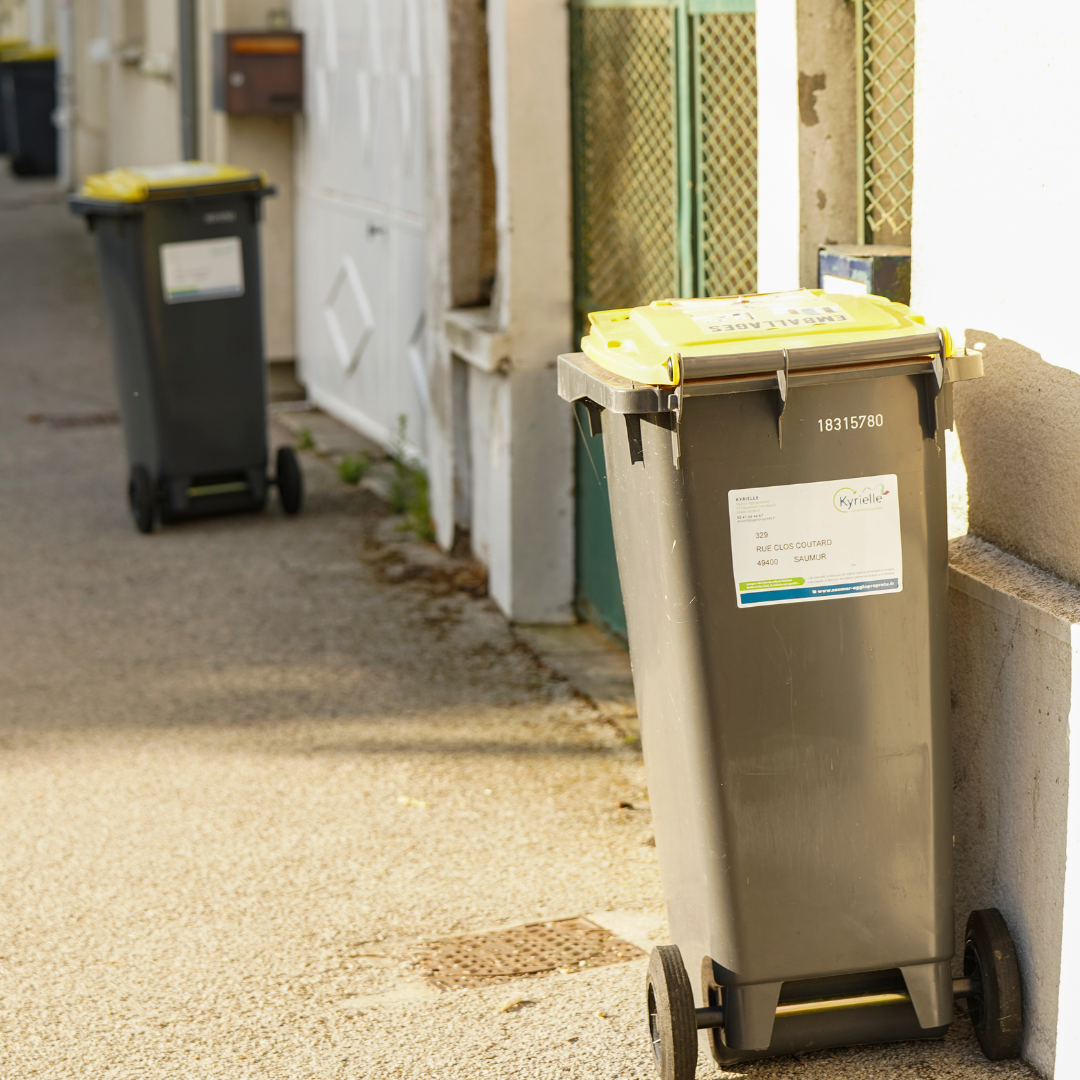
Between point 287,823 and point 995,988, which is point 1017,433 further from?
point 287,823

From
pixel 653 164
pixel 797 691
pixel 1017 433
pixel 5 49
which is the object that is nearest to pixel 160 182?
pixel 653 164

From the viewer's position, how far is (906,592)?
296cm

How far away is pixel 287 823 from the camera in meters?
4.52

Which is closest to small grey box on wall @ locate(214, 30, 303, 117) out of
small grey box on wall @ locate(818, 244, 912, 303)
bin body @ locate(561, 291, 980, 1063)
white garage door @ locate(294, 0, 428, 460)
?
white garage door @ locate(294, 0, 428, 460)

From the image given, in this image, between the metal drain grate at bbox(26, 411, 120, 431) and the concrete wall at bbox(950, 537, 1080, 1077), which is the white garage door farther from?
the concrete wall at bbox(950, 537, 1080, 1077)

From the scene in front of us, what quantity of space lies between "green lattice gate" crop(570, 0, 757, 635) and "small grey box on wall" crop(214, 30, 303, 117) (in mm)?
4433

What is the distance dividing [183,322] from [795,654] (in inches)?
194

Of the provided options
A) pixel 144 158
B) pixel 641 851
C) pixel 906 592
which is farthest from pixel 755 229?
pixel 144 158

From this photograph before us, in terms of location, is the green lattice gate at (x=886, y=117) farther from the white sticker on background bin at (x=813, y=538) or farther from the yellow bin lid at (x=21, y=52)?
Answer: the yellow bin lid at (x=21, y=52)

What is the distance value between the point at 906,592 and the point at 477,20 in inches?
166

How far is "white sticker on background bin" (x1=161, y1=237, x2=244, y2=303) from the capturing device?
7148mm

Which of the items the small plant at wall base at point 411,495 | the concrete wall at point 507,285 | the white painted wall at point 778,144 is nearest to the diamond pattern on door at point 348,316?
the small plant at wall base at point 411,495

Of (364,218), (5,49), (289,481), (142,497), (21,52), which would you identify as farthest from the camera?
(5,49)

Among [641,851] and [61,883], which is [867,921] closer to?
[641,851]
